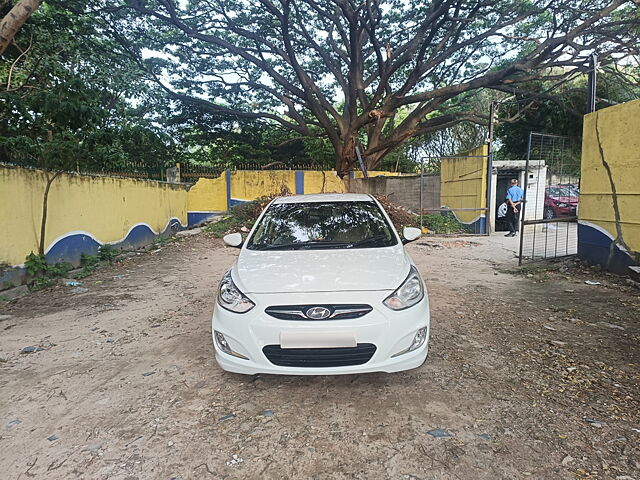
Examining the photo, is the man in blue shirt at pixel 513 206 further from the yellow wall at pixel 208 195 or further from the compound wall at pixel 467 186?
the yellow wall at pixel 208 195

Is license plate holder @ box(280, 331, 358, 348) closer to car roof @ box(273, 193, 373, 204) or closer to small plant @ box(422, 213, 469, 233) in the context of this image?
car roof @ box(273, 193, 373, 204)

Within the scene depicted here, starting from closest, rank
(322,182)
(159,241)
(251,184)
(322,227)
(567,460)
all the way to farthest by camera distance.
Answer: (567,460) → (322,227) → (159,241) → (251,184) → (322,182)

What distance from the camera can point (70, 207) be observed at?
6656mm

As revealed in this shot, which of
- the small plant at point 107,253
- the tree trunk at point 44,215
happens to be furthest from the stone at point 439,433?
the small plant at point 107,253

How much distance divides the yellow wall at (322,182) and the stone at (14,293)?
1172cm

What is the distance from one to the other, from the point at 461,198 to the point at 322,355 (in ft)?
36.4

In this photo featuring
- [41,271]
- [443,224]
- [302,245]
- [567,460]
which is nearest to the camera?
[567,460]

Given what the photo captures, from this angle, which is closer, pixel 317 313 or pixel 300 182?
pixel 317 313

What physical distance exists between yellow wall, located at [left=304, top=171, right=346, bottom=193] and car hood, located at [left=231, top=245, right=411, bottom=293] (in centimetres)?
1322

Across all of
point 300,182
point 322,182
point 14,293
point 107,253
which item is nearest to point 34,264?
point 14,293

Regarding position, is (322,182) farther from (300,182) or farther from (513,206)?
(513,206)

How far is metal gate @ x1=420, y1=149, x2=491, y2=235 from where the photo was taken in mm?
11250

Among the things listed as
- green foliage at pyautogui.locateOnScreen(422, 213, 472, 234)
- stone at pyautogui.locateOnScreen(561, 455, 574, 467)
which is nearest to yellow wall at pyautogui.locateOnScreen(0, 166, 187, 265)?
stone at pyautogui.locateOnScreen(561, 455, 574, 467)

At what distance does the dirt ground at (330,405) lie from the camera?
1982mm
